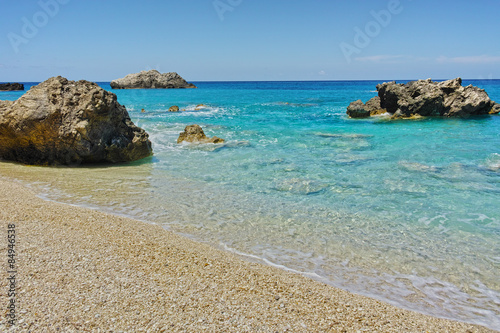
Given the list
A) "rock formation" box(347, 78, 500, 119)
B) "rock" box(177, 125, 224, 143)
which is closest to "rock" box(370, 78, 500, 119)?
"rock formation" box(347, 78, 500, 119)

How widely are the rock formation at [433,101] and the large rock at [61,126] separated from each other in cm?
2319

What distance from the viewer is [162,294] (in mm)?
4082

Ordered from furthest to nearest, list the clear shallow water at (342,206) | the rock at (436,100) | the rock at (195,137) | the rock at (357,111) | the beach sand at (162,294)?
the rock at (357,111)
the rock at (436,100)
the rock at (195,137)
the clear shallow water at (342,206)
the beach sand at (162,294)

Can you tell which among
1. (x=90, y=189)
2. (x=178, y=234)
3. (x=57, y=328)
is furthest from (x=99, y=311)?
(x=90, y=189)

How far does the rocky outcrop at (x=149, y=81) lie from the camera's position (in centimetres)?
10850

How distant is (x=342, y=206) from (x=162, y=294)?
5372 mm

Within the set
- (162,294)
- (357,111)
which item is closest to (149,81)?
(357,111)

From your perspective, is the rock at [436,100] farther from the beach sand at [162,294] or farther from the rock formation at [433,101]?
the beach sand at [162,294]

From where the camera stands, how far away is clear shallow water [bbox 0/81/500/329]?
5273mm

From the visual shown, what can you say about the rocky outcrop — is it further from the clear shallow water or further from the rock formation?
the clear shallow water

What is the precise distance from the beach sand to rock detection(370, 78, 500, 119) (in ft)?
89.8

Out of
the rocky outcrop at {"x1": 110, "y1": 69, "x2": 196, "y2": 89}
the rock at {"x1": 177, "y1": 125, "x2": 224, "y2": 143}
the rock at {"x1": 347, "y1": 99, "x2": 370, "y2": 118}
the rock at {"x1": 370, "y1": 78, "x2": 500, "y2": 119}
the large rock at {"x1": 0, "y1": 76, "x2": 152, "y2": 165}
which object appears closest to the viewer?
the large rock at {"x1": 0, "y1": 76, "x2": 152, "y2": 165}

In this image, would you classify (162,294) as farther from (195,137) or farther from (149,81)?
(149,81)

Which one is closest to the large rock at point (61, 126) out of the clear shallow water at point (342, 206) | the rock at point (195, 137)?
the clear shallow water at point (342, 206)
